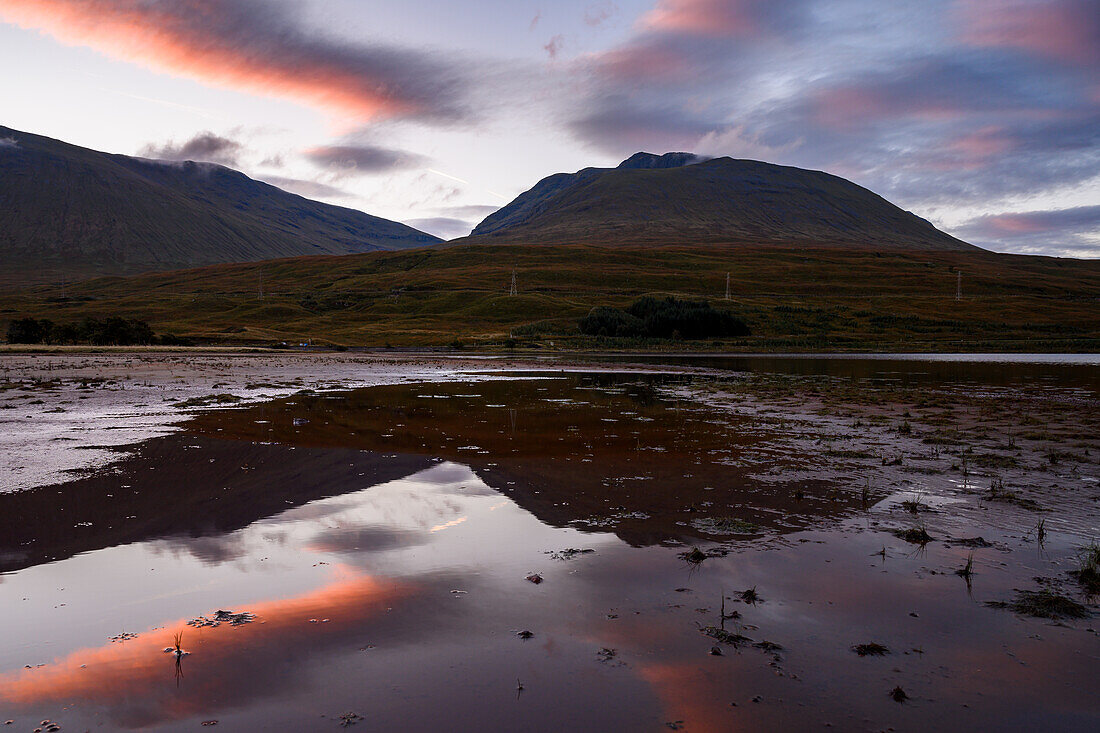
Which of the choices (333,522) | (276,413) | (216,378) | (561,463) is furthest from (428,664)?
(216,378)

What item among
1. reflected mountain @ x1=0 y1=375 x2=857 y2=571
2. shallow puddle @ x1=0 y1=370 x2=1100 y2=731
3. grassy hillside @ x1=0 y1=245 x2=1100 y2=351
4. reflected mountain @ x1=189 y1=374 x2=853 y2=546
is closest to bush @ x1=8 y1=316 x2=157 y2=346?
grassy hillside @ x1=0 y1=245 x2=1100 y2=351

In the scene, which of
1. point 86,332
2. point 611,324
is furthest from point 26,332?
point 611,324

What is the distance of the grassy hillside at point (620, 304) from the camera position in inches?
3784

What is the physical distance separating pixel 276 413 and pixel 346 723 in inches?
833

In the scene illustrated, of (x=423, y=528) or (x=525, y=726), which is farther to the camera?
(x=423, y=528)

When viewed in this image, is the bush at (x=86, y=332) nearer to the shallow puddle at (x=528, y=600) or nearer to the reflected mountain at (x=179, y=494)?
the reflected mountain at (x=179, y=494)

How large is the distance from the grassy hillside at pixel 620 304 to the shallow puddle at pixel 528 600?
72.9 m

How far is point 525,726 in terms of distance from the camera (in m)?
5.57

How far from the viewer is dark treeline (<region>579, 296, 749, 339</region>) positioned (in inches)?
3701

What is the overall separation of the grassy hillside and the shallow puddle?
7289 centimetres

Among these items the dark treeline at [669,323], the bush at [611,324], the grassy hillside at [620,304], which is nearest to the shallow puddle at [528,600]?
the grassy hillside at [620,304]

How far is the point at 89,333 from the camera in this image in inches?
3118

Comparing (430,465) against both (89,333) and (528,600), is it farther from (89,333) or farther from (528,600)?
(89,333)

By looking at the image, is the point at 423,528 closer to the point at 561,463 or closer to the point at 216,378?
the point at 561,463
